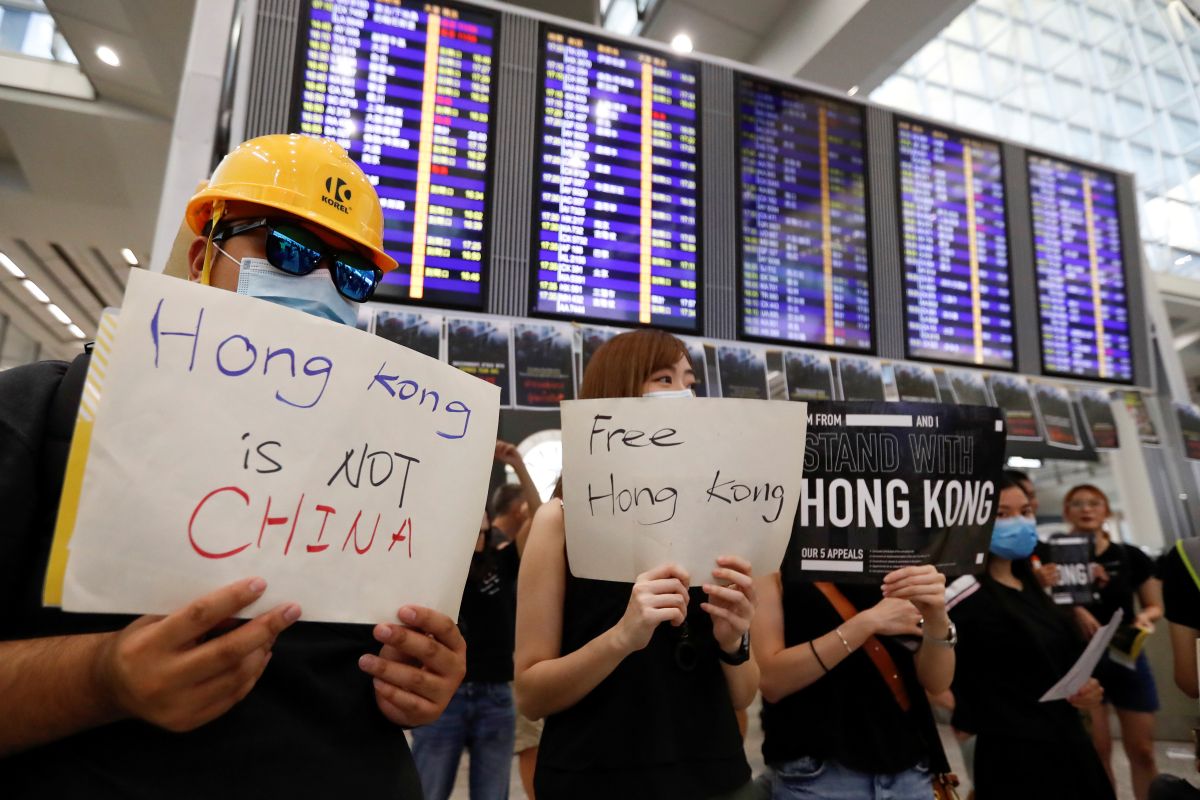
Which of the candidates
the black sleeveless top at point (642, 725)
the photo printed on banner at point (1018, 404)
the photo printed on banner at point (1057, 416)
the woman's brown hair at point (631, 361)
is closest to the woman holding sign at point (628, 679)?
the black sleeveless top at point (642, 725)

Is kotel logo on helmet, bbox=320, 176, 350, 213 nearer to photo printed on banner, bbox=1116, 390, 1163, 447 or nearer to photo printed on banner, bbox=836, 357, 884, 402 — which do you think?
photo printed on banner, bbox=836, 357, 884, 402

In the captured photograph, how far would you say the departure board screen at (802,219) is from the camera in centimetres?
351

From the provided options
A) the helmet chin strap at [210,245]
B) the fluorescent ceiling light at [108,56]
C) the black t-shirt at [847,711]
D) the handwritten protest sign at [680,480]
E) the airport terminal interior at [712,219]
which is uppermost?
the fluorescent ceiling light at [108,56]

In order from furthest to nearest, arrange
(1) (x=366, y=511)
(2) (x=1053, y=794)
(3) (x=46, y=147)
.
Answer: (3) (x=46, y=147)
(2) (x=1053, y=794)
(1) (x=366, y=511)

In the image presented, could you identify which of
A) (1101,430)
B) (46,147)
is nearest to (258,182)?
(1101,430)

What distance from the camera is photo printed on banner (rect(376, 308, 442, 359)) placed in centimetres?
272

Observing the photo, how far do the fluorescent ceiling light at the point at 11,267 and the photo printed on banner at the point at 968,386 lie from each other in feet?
36.1

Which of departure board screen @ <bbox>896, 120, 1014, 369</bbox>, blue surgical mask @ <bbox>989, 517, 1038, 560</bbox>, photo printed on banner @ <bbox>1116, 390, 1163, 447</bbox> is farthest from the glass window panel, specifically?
blue surgical mask @ <bbox>989, 517, 1038, 560</bbox>

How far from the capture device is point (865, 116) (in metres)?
3.97

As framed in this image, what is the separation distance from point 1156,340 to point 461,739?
17.0 ft

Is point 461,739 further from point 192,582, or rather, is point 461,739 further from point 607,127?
point 607,127

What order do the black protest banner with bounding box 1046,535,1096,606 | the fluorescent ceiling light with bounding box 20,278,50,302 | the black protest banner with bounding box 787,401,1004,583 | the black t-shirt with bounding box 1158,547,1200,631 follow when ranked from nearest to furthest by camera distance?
1. the black protest banner with bounding box 787,401,1004,583
2. the black t-shirt with bounding box 1158,547,1200,631
3. the black protest banner with bounding box 1046,535,1096,606
4. the fluorescent ceiling light with bounding box 20,278,50,302

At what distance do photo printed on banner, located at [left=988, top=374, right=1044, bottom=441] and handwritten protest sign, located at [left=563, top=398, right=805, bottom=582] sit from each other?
11.0ft

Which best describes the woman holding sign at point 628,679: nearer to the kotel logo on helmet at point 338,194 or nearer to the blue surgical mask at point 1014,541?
the kotel logo on helmet at point 338,194
